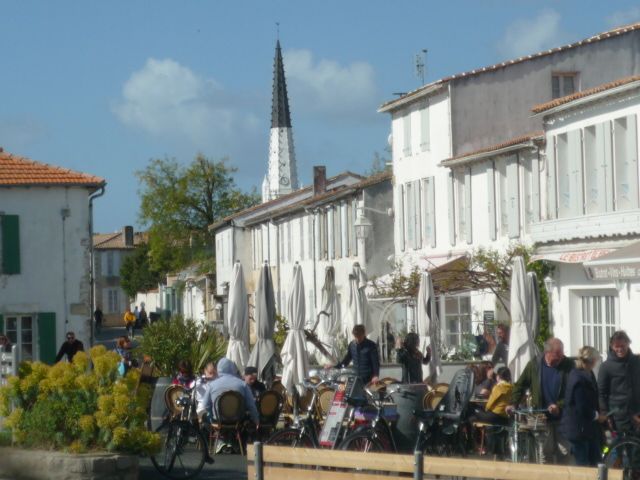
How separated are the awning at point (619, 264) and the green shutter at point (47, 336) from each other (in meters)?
15.6

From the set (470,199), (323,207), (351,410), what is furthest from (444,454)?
(323,207)

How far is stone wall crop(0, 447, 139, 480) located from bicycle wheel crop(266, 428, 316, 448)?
1965mm

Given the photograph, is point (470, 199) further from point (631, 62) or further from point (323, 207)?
point (323, 207)

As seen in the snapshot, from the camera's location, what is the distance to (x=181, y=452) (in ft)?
54.0

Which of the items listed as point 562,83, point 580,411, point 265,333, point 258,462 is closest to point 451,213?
point 562,83

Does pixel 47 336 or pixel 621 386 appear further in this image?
pixel 47 336

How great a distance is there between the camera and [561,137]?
29422mm

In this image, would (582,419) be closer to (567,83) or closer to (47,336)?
(47,336)

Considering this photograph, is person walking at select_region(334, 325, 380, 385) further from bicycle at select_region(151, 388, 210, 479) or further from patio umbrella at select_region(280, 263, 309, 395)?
bicycle at select_region(151, 388, 210, 479)

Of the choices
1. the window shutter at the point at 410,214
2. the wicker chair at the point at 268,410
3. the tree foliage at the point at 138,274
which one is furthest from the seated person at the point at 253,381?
the tree foliage at the point at 138,274

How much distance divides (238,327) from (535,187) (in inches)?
448

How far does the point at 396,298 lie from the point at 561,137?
26.2ft

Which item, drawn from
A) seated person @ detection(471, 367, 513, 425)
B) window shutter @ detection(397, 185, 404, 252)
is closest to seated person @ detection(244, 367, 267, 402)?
seated person @ detection(471, 367, 513, 425)

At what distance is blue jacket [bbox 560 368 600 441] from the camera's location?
13500 mm
